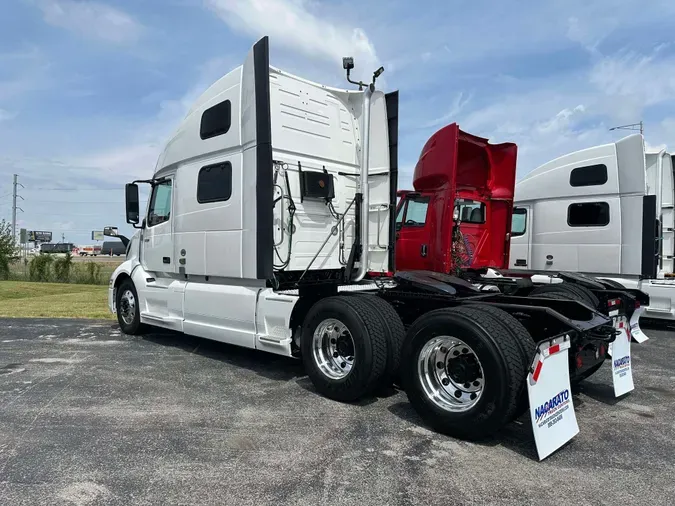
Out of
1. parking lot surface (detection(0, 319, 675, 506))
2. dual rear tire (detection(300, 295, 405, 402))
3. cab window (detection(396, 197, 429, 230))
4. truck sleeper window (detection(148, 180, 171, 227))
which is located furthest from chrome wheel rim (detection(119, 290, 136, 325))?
cab window (detection(396, 197, 429, 230))

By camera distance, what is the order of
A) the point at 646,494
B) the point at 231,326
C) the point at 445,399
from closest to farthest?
the point at 646,494 < the point at 445,399 < the point at 231,326

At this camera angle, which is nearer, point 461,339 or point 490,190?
point 461,339

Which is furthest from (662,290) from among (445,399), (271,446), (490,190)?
(271,446)

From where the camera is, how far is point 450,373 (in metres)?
4.16

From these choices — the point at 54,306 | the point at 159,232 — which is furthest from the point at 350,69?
A: the point at 54,306

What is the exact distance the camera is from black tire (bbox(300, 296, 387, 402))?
15.2ft

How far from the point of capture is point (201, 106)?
21.7 feet

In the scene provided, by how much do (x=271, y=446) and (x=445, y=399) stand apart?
1.44 meters

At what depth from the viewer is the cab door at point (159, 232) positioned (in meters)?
7.32

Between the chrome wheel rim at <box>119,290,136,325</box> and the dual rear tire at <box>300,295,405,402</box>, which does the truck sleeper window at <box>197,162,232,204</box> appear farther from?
the chrome wheel rim at <box>119,290,136,325</box>

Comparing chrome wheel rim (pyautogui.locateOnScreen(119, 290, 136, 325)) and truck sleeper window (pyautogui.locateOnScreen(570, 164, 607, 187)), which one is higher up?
truck sleeper window (pyautogui.locateOnScreen(570, 164, 607, 187))

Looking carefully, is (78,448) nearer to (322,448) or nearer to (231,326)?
(322,448)

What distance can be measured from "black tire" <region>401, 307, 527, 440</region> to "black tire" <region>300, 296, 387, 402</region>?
1.54 feet

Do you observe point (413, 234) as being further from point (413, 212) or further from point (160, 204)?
point (160, 204)
